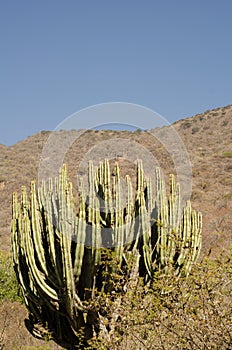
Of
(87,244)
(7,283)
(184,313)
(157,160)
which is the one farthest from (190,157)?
(184,313)

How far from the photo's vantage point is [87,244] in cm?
766

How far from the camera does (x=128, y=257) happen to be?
26.4 ft

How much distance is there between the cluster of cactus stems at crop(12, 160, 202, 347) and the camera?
302 inches

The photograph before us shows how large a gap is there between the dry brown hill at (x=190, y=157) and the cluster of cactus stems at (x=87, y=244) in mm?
8085

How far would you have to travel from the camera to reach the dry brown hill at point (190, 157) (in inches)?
935

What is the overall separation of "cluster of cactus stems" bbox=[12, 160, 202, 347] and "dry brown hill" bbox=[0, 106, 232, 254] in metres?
8.08

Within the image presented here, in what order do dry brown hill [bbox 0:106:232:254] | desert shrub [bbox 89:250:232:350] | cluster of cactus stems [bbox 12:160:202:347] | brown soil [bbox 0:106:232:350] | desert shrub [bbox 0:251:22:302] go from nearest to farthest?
desert shrub [bbox 89:250:232:350]
cluster of cactus stems [bbox 12:160:202:347]
desert shrub [bbox 0:251:22:302]
brown soil [bbox 0:106:232:350]
dry brown hill [bbox 0:106:232:254]

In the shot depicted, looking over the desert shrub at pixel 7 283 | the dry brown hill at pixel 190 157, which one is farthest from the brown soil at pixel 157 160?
the desert shrub at pixel 7 283

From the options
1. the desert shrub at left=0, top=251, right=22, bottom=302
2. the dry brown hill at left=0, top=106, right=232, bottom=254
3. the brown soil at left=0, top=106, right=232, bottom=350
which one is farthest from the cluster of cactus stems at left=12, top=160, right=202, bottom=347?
the dry brown hill at left=0, top=106, right=232, bottom=254

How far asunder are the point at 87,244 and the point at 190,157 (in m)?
30.7

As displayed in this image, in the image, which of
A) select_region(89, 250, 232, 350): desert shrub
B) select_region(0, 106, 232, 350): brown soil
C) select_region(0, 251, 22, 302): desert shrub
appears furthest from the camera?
select_region(0, 106, 232, 350): brown soil

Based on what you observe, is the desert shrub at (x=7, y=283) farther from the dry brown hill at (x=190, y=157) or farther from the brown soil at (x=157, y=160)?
the dry brown hill at (x=190, y=157)

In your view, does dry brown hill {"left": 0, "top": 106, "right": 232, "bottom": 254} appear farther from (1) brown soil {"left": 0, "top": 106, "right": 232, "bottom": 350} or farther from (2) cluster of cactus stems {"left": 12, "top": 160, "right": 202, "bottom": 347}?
(2) cluster of cactus stems {"left": 12, "top": 160, "right": 202, "bottom": 347}

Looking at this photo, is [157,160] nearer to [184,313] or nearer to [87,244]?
[87,244]
